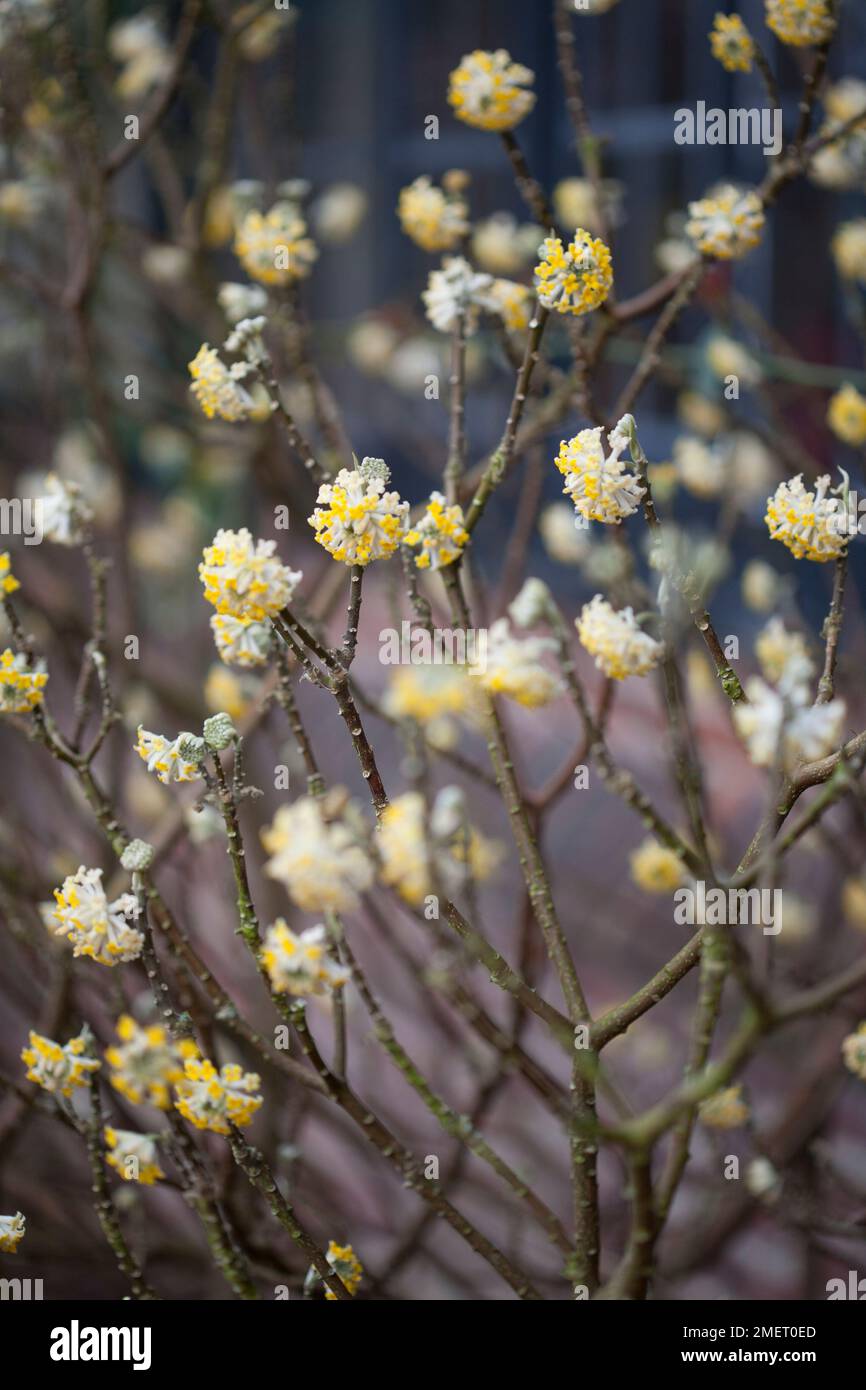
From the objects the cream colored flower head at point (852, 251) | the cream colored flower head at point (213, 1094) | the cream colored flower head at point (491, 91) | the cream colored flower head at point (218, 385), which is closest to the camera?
the cream colored flower head at point (213, 1094)

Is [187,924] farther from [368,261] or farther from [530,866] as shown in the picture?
[368,261]

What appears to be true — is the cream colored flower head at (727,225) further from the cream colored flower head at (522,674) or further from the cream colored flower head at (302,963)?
the cream colored flower head at (302,963)

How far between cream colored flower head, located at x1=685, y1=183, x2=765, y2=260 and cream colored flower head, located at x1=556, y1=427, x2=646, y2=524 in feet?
0.91

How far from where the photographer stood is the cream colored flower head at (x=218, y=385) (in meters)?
0.67

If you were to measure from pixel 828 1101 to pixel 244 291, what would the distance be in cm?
88

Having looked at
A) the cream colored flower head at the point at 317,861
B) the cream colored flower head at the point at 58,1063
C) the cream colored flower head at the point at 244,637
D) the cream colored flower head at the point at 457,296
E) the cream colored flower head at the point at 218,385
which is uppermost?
the cream colored flower head at the point at 457,296

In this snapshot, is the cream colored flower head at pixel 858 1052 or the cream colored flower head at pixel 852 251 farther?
the cream colored flower head at pixel 852 251

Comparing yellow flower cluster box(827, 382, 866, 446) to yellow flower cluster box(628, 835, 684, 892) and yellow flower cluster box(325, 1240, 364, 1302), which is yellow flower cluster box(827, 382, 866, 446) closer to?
yellow flower cluster box(628, 835, 684, 892)

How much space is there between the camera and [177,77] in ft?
3.48

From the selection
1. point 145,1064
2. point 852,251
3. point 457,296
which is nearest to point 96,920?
point 145,1064

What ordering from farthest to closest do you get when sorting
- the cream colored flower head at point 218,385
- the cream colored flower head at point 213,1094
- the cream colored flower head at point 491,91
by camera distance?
the cream colored flower head at point 491,91 → the cream colored flower head at point 218,385 → the cream colored flower head at point 213,1094

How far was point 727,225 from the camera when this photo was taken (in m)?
0.77

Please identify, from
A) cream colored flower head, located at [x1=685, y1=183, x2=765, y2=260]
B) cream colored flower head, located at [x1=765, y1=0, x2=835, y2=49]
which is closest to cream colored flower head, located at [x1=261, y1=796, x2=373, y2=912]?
cream colored flower head, located at [x1=685, y1=183, x2=765, y2=260]

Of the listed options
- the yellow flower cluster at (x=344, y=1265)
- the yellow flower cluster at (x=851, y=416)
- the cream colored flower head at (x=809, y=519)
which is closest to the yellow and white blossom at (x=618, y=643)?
the cream colored flower head at (x=809, y=519)
